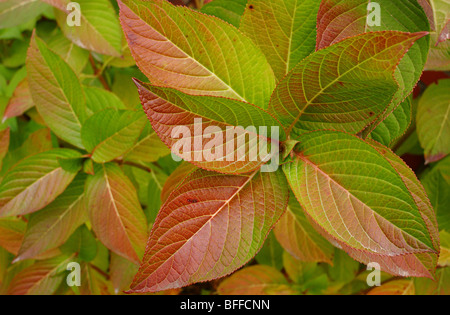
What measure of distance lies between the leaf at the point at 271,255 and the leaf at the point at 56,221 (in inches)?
20.5

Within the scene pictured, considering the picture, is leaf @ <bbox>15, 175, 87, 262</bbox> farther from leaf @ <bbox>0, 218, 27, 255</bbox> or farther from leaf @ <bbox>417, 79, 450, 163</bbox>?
→ leaf @ <bbox>417, 79, 450, 163</bbox>

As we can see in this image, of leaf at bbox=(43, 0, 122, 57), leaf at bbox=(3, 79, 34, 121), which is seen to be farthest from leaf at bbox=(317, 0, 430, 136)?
leaf at bbox=(3, 79, 34, 121)

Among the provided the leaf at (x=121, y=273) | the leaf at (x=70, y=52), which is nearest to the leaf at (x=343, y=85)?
the leaf at (x=121, y=273)

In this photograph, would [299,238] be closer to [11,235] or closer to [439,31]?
[439,31]

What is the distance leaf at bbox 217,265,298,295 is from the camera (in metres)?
0.96

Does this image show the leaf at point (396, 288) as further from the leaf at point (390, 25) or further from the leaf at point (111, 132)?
the leaf at point (111, 132)

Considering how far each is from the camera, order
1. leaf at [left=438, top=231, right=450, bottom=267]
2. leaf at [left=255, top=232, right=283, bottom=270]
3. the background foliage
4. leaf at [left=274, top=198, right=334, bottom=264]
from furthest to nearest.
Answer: leaf at [left=255, top=232, right=283, bottom=270]
leaf at [left=274, top=198, right=334, bottom=264]
leaf at [left=438, top=231, right=450, bottom=267]
the background foliage

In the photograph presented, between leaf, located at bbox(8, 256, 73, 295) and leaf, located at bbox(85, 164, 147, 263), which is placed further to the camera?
leaf, located at bbox(8, 256, 73, 295)

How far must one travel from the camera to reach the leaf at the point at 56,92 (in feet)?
2.30

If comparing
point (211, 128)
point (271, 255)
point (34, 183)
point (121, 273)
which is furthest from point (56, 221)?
point (271, 255)

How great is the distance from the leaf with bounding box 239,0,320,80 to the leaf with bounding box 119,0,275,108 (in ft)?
0.16

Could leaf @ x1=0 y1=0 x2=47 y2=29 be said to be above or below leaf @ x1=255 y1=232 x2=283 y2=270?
above

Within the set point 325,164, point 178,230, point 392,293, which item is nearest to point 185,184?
point 178,230

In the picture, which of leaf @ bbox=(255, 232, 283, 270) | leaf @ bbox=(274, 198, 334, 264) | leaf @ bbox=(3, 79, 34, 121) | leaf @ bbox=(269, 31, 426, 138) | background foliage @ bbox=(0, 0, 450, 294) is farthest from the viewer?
leaf @ bbox=(255, 232, 283, 270)
